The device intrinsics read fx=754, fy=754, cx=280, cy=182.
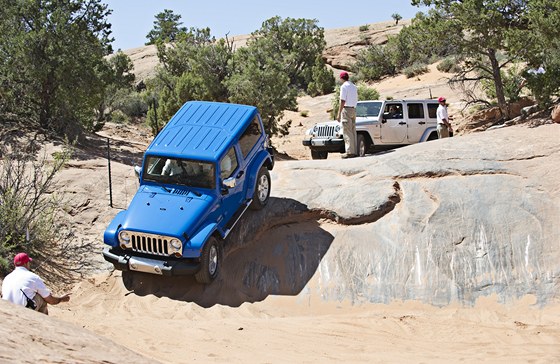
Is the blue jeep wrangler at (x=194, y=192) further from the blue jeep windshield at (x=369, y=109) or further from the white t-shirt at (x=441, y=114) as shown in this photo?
the white t-shirt at (x=441, y=114)

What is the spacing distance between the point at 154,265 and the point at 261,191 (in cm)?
276

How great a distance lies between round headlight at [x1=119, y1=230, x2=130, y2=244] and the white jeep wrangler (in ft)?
25.8

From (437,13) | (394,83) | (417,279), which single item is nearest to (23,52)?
(437,13)

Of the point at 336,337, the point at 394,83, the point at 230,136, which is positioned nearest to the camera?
the point at 336,337

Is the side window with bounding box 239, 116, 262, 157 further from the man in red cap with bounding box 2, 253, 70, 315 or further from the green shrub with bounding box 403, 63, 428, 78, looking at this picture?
the green shrub with bounding box 403, 63, 428, 78

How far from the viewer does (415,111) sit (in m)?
18.5

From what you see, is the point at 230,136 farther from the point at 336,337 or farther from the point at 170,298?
the point at 336,337

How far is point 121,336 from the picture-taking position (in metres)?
8.80

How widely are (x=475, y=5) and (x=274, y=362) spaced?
637 inches

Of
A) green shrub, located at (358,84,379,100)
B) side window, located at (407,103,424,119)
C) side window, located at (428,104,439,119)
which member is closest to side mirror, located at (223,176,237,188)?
side window, located at (407,103,424,119)

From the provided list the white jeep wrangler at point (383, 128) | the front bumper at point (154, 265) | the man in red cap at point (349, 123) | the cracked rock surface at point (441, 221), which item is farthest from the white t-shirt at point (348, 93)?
the front bumper at point (154, 265)

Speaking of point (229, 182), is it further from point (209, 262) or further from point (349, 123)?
point (349, 123)

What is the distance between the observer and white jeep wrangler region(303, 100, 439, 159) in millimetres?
18016

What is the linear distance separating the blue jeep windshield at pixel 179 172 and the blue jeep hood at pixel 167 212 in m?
0.20
